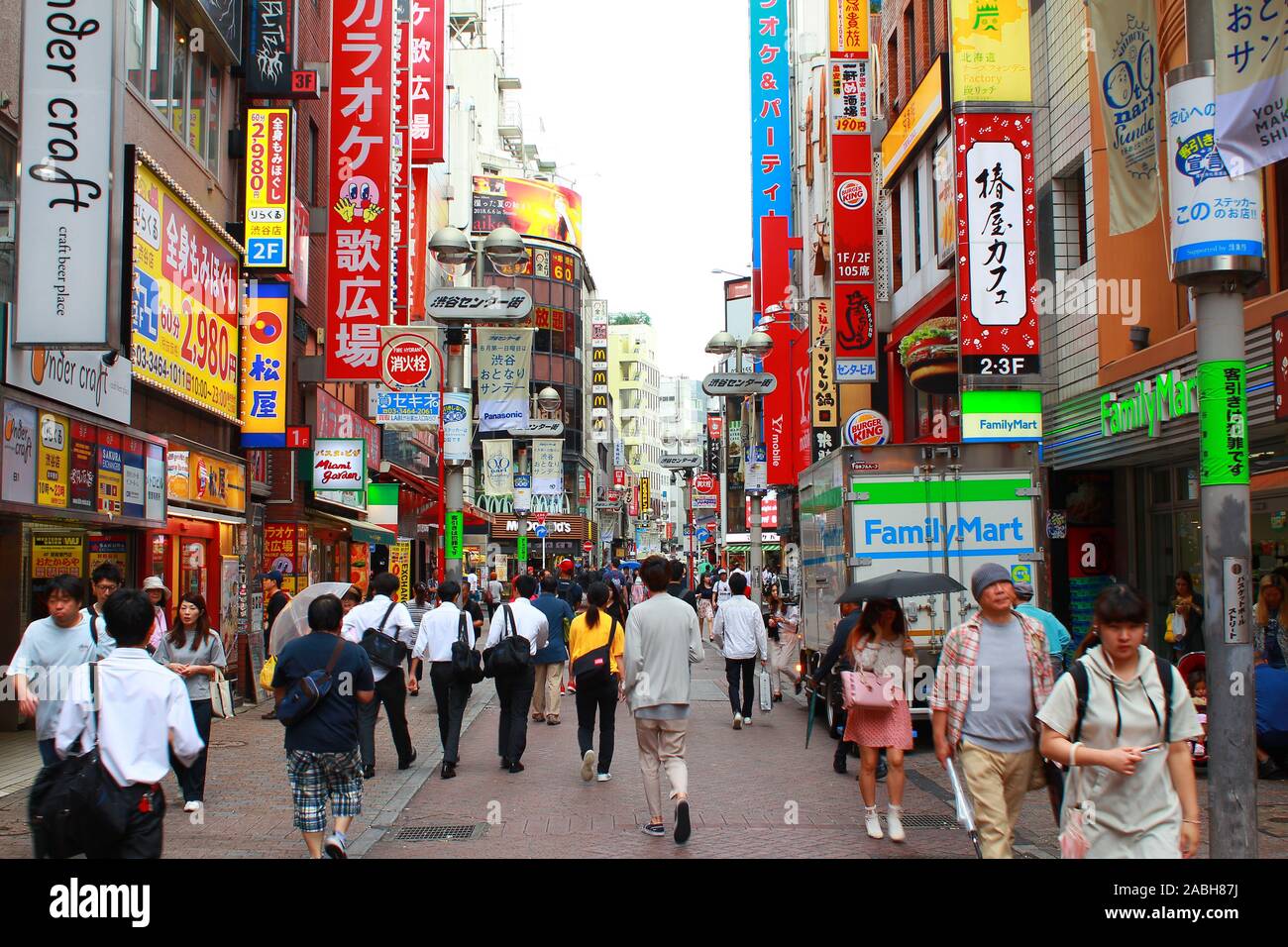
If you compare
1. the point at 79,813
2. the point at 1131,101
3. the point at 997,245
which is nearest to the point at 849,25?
the point at 997,245

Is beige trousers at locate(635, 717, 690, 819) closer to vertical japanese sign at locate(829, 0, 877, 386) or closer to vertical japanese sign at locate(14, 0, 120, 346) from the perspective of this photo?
vertical japanese sign at locate(14, 0, 120, 346)

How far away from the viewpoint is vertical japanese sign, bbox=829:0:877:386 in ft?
Result: 82.5

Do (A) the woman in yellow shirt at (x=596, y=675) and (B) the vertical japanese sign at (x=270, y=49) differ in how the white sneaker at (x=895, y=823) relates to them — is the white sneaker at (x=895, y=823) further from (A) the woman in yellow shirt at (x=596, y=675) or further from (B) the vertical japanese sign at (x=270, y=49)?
(B) the vertical japanese sign at (x=270, y=49)

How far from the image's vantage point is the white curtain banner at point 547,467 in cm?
4522

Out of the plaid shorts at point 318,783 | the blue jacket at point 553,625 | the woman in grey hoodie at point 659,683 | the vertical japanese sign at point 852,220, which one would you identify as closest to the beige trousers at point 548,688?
the blue jacket at point 553,625

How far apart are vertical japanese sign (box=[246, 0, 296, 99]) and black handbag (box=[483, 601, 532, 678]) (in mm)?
11531

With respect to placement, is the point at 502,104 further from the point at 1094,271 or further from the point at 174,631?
the point at 174,631

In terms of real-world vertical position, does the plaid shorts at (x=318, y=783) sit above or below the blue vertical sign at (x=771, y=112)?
below

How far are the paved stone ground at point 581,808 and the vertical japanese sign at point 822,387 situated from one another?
1370cm

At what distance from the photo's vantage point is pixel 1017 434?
15.4 m

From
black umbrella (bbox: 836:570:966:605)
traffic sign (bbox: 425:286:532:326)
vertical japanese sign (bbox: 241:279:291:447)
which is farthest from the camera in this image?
vertical japanese sign (bbox: 241:279:291:447)

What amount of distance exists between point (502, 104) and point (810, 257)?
43525mm

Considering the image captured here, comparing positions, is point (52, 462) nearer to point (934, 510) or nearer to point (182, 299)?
point (182, 299)

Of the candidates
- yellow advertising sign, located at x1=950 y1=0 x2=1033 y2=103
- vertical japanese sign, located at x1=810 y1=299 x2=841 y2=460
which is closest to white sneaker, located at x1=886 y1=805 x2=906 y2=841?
yellow advertising sign, located at x1=950 y1=0 x2=1033 y2=103
